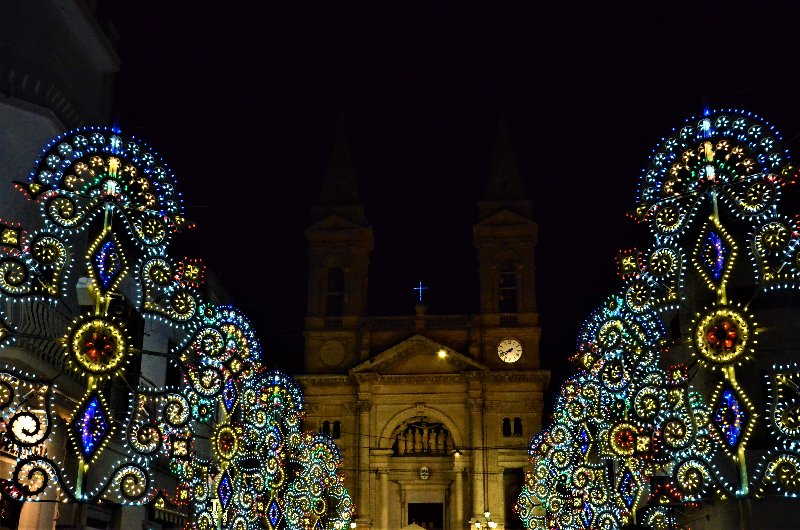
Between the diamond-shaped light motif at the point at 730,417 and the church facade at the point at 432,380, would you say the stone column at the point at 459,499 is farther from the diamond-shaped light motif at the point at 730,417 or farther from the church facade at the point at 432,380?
the diamond-shaped light motif at the point at 730,417

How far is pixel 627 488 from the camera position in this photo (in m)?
20.9

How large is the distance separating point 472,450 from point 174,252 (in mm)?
24200

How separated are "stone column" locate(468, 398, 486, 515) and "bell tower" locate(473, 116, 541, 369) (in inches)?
101

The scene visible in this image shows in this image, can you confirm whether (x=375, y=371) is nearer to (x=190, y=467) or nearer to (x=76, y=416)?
(x=190, y=467)

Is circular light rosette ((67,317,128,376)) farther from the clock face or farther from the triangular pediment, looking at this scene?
the clock face

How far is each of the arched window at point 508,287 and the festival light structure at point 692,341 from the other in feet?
105

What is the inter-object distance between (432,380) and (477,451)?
4614mm

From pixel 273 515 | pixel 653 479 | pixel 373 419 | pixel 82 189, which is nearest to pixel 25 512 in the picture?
pixel 273 515

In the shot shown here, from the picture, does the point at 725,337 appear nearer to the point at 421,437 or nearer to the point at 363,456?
the point at 363,456

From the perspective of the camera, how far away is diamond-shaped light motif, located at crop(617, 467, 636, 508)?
A: 820 inches

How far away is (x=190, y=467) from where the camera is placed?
1881 cm

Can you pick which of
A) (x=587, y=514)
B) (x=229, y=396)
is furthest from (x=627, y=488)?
(x=229, y=396)

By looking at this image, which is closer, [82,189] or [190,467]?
[82,189]

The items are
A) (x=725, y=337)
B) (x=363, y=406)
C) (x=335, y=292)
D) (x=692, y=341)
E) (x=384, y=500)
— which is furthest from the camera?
(x=335, y=292)
